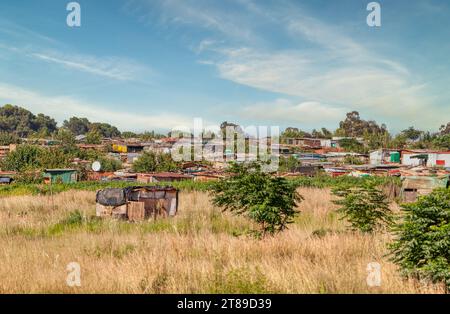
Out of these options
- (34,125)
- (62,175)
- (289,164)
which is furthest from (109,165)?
(34,125)

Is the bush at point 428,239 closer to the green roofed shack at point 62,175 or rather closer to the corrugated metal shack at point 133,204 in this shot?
the corrugated metal shack at point 133,204

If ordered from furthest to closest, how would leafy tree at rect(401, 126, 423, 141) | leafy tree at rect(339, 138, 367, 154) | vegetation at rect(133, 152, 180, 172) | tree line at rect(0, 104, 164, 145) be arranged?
tree line at rect(0, 104, 164, 145) < leafy tree at rect(401, 126, 423, 141) < leafy tree at rect(339, 138, 367, 154) < vegetation at rect(133, 152, 180, 172)

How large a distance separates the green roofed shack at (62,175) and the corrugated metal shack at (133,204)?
22.2 meters

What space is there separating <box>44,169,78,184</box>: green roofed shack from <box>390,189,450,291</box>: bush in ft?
109

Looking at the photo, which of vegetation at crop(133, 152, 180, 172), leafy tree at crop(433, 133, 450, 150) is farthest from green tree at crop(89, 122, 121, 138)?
leafy tree at crop(433, 133, 450, 150)

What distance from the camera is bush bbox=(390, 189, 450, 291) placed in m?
4.62

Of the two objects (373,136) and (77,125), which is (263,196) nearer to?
(373,136)

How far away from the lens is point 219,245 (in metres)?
6.74

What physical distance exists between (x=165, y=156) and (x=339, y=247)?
1436 inches

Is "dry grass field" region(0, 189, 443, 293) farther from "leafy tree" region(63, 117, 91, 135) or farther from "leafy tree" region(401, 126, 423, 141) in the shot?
"leafy tree" region(63, 117, 91, 135)

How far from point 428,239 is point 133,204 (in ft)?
34.5

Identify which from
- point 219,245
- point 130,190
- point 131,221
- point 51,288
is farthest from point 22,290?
point 130,190
